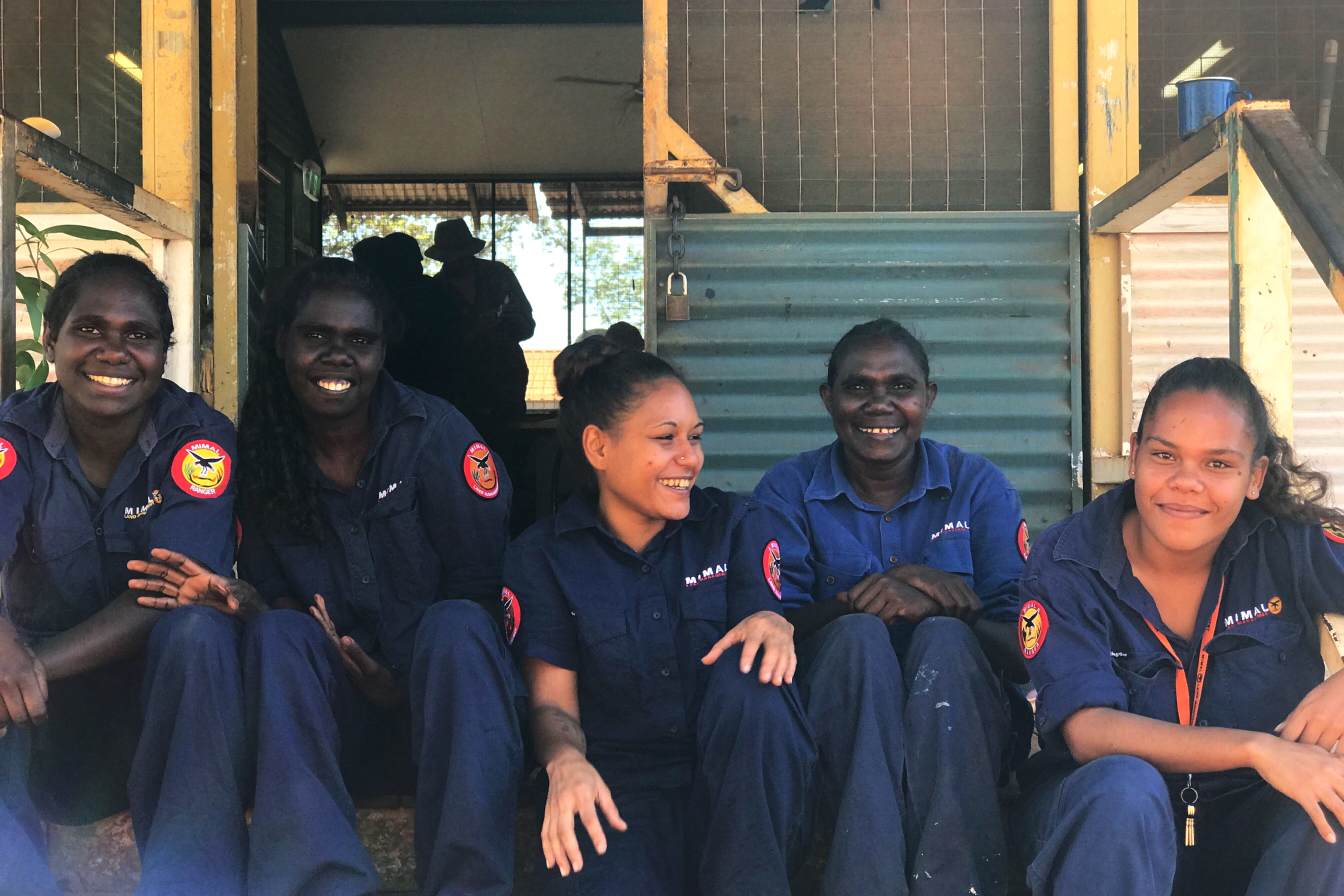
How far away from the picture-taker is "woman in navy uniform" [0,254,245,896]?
7.47 feet

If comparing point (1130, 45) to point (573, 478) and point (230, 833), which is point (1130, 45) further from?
point (230, 833)

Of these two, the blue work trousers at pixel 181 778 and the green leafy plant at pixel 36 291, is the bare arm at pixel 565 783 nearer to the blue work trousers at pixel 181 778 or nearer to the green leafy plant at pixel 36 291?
the blue work trousers at pixel 181 778

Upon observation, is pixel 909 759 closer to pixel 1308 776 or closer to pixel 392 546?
pixel 1308 776

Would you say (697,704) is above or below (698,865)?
above

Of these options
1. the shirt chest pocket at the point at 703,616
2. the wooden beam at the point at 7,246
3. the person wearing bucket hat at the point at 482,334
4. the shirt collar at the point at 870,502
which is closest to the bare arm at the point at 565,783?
the shirt chest pocket at the point at 703,616

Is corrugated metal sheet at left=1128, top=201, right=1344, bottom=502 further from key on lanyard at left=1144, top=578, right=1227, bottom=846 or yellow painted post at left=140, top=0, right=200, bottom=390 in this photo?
yellow painted post at left=140, top=0, right=200, bottom=390

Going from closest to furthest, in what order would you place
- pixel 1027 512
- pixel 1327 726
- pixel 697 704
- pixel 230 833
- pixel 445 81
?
pixel 1327 726 → pixel 230 833 → pixel 697 704 → pixel 1027 512 → pixel 445 81

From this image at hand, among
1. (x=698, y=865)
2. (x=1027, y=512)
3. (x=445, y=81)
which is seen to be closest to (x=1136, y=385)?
(x=1027, y=512)

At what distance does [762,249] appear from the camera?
400 centimetres

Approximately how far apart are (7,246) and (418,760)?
1.35m

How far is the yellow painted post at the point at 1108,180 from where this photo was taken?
3.94 m

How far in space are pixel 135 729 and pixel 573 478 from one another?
0.99 metres

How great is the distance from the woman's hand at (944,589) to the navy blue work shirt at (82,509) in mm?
1355

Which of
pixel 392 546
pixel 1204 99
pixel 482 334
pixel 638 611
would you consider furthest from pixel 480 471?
pixel 482 334
